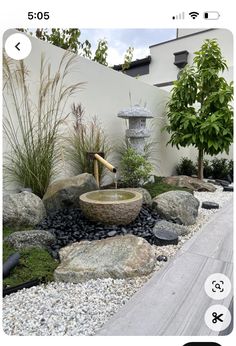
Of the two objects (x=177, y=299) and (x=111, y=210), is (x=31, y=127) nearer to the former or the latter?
(x=111, y=210)

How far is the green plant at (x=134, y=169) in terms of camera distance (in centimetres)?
346

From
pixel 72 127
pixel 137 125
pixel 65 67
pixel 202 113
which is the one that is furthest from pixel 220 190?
pixel 65 67

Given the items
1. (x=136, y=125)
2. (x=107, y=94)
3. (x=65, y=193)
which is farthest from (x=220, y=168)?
(x=65, y=193)

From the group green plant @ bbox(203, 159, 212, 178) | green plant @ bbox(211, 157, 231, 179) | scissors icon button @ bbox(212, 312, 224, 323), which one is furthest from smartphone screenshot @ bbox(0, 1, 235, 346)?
green plant @ bbox(203, 159, 212, 178)

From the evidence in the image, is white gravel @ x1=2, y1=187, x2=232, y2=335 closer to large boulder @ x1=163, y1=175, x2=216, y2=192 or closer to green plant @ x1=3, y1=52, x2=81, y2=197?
green plant @ x1=3, y1=52, x2=81, y2=197

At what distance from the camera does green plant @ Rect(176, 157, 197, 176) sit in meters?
5.82

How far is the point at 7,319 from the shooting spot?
1.10 metres

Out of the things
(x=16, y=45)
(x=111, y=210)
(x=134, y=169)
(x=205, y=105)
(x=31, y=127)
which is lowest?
(x=111, y=210)

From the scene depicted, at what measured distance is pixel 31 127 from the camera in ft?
8.70

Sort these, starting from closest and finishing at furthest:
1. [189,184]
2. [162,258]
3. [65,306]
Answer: [65,306] < [162,258] < [189,184]

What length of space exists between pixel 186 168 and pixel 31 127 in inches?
167

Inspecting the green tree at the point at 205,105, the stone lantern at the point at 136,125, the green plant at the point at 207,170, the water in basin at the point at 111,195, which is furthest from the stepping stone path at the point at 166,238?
the green plant at the point at 207,170
